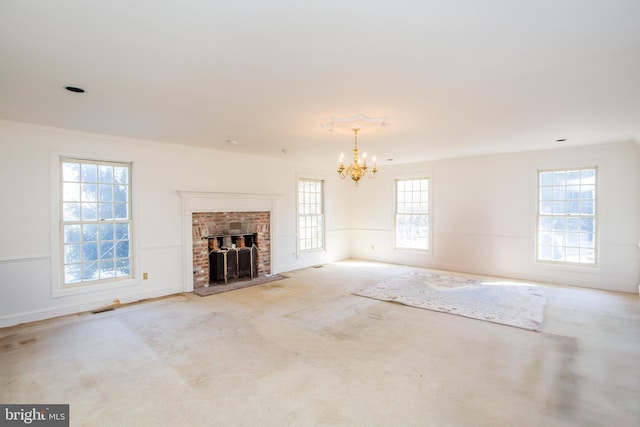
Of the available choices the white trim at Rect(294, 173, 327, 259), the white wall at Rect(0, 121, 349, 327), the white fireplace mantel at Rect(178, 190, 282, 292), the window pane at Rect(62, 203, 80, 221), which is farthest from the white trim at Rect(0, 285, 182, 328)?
the white trim at Rect(294, 173, 327, 259)

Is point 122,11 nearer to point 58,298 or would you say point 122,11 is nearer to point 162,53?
point 162,53

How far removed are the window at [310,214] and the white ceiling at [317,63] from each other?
11.7 feet

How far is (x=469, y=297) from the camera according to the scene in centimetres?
518

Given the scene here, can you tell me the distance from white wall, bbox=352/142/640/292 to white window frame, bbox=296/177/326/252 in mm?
1321

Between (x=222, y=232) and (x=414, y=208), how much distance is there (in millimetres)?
4561

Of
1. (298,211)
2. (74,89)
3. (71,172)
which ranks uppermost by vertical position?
(74,89)

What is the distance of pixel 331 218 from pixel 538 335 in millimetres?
5445

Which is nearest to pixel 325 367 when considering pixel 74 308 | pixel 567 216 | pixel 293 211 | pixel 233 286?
pixel 233 286

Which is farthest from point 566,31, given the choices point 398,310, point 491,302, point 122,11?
point 491,302

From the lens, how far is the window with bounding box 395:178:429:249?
790cm

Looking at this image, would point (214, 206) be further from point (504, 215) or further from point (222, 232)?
point (504, 215)

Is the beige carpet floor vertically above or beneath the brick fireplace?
beneath

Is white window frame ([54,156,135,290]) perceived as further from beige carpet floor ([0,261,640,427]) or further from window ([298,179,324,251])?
window ([298,179,324,251])

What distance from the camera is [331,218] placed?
8539 millimetres
